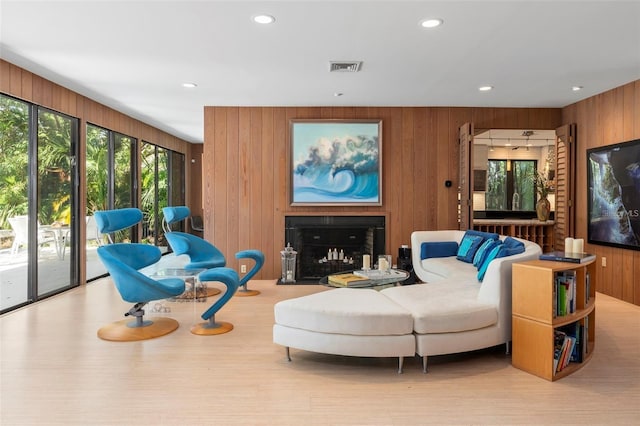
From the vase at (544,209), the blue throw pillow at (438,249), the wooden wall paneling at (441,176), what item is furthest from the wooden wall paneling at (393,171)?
the vase at (544,209)

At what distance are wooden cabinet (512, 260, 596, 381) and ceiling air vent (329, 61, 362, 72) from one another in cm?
260

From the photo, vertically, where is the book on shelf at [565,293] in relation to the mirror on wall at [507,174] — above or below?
below

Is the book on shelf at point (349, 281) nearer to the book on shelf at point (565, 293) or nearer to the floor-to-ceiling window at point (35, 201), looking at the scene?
the book on shelf at point (565, 293)

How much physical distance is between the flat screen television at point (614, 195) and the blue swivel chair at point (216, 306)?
15.1ft

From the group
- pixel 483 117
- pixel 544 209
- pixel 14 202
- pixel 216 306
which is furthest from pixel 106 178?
pixel 544 209

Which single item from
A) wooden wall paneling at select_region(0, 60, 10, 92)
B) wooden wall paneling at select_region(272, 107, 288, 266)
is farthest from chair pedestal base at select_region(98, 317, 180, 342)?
wooden wall paneling at select_region(0, 60, 10, 92)

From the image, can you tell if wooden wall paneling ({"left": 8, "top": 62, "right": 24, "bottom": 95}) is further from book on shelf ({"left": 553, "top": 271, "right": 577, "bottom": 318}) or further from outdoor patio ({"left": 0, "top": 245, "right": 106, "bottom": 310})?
book on shelf ({"left": 553, "top": 271, "right": 577, "bottom": 318})

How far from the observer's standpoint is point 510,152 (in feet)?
27.6

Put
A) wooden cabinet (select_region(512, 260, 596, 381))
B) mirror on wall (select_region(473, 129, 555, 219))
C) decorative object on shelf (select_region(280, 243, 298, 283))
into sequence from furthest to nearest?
1. mirror on wall (select_region(473, 129, 555, 219))
2. decorative object on shelf (select_region(280, 243, 298, 283))
3. wooden cabinet (select_region(512, 260, 596, 381))

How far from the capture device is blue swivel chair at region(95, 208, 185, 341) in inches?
142

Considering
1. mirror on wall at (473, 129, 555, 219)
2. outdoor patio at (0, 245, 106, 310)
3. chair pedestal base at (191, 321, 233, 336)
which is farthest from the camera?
mirror on wall at (473, 129, 555, 219)

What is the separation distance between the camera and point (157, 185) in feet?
28.2

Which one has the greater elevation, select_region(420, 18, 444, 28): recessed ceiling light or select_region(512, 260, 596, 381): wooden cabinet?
select_region(420, 18, 444, 28): recessed ceiling light

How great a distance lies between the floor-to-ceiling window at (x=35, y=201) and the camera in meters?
4.53
